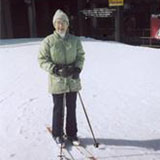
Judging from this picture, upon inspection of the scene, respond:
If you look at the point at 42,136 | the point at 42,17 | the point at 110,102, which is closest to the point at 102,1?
the point at 42,17

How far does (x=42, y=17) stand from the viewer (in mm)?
25031

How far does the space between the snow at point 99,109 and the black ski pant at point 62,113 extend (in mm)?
209

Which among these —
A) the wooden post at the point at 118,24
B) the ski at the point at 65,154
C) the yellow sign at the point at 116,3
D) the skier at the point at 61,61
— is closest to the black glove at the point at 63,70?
the skier at the point at 61,61

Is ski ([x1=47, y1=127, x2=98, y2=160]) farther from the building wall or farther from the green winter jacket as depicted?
the building wall

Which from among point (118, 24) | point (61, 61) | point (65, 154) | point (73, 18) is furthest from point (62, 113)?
point (73, 18)

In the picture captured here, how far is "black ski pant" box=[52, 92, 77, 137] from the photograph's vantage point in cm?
540

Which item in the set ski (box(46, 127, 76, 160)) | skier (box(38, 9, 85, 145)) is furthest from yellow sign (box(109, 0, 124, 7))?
ski (box(46, 127, 76, 160))

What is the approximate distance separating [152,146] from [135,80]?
403 cm

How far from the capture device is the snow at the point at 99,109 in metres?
5.44

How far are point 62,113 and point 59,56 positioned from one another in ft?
2.33

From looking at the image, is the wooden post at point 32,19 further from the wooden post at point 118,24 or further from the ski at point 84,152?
the ski at point 84,152

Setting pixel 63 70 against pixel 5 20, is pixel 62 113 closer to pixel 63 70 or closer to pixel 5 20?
pixel 63 70

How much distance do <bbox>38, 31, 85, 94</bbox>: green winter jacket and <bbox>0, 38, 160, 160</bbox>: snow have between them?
757 mm

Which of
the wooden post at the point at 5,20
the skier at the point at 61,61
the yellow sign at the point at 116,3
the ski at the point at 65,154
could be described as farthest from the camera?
the wooden post at the point at 5,20
